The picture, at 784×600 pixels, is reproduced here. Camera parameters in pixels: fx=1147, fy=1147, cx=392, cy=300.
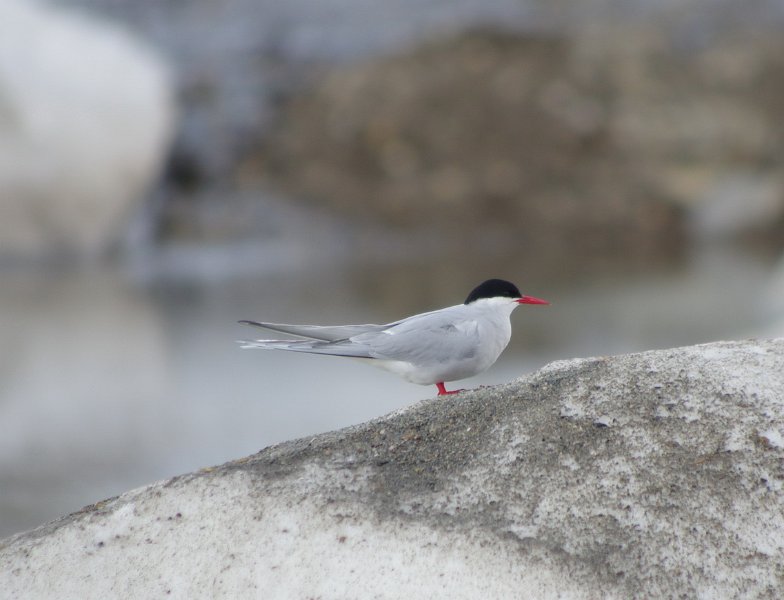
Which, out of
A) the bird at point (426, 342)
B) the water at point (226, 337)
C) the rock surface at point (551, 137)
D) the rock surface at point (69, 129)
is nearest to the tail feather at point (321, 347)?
the bird at point (426, 342)

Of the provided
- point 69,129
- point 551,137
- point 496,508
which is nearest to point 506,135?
point 551,137

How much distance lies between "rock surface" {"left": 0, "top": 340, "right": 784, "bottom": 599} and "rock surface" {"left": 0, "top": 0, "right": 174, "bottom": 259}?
404 inches

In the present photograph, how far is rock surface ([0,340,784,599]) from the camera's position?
2.57 metres

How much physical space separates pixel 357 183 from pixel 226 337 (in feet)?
19.7

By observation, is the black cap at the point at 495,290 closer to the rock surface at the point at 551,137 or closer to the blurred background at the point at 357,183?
the blurred background at the point at 357,183

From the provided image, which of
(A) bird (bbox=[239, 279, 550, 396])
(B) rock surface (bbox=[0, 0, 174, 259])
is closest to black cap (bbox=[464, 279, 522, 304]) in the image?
(A) bird (bbox=[239, 279, 550, 396])

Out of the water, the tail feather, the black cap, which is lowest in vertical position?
the water

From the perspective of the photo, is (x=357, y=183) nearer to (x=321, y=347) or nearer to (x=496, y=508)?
(x=321, y=347)

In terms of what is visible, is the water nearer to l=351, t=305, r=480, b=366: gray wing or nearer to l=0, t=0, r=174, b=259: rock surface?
l=0, t=0, r=174, b=259: rock surface

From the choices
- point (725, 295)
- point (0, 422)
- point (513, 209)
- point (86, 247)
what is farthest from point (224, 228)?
point (0, 422)

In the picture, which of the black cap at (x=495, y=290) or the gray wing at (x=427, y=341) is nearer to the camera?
the gray wing at (x=427, y=341)

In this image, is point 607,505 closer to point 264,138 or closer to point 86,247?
point 86,247

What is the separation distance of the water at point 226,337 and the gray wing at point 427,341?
272cm

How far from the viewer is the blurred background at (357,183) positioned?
9.08m
